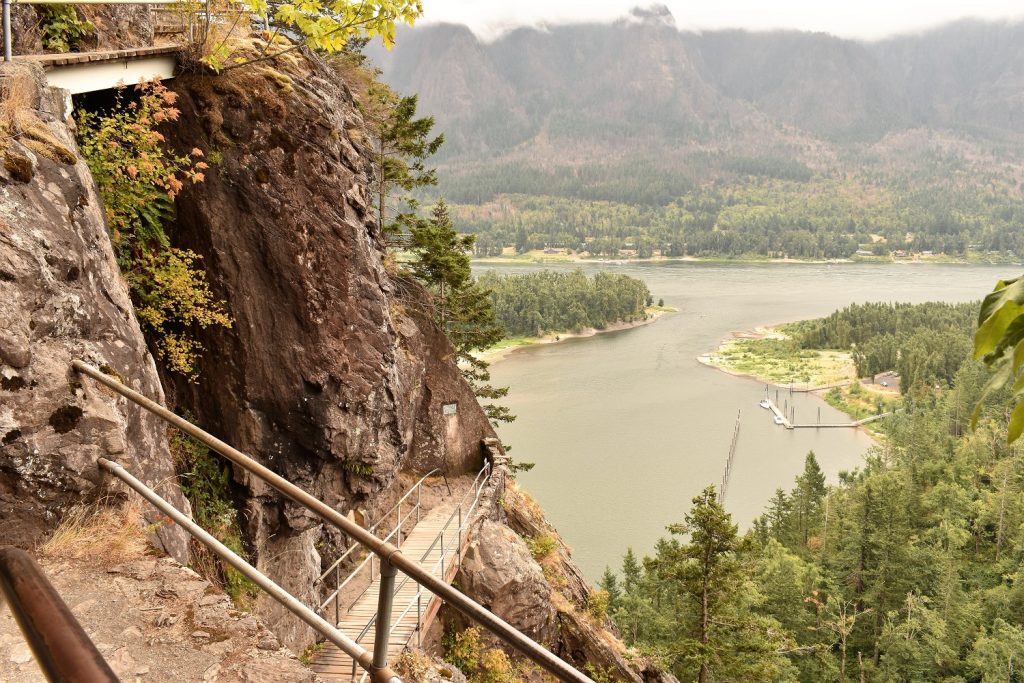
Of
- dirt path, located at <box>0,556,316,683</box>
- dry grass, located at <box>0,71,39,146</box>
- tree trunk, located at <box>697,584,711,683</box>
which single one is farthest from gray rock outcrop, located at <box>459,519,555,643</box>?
dry grass, located at <box>0,71,39,146</box>

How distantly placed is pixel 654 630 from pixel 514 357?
199 feet

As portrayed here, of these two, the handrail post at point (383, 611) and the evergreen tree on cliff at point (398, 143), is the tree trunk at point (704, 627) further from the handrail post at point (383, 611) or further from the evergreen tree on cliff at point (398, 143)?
the handrail post at point (383, 611)

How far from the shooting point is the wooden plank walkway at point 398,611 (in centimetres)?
1049

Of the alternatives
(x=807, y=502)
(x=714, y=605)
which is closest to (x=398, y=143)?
(x=714, y=605)

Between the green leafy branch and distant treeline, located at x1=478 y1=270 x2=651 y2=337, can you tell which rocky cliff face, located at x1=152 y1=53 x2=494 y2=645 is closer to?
the green leafy branch

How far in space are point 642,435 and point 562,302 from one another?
54.2 metres

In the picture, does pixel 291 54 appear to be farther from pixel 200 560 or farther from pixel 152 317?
pixel 200 560

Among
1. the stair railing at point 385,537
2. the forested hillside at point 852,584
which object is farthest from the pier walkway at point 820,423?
the stair railing at point 385,537

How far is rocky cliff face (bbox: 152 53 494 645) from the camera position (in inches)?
420

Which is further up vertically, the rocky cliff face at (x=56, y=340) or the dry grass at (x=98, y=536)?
the rocky cliff face at (x=56, y=340)

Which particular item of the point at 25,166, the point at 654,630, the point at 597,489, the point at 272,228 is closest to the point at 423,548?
the point at 272,228

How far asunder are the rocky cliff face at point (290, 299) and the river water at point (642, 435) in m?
33.9

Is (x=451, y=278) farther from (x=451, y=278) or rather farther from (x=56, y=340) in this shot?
(x=56, y=340)

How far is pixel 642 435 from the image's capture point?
66.1 metres
